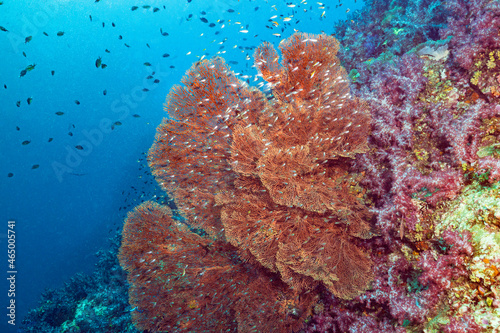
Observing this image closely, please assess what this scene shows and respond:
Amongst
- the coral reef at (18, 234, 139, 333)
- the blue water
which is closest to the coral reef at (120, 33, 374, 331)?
the coral reef at (18, 234, 139, 333)

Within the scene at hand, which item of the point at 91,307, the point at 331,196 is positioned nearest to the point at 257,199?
the point at 331,196

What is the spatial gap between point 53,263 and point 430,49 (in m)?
55.4

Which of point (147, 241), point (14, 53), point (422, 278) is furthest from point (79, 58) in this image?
point (422, 278)

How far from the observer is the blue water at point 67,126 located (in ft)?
142

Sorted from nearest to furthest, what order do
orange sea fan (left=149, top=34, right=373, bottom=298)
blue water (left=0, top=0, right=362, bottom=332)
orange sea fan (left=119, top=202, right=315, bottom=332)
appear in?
orange sea fan (left=149, top=34, right=373, bottom=298)
orange sea fan (left=119, top=202, right=315, bottom=332)
blue water (left=0, top=0, right=362, bottom=332)

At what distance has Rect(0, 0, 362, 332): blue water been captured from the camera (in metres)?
43.4

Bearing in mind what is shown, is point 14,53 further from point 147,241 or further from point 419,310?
point 419,310

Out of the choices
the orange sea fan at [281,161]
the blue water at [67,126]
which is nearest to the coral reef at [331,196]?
the orange sea fan at [281,161]

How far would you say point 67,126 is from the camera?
189ft

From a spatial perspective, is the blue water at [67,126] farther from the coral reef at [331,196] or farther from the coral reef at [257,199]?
the coral reef at [331,196]

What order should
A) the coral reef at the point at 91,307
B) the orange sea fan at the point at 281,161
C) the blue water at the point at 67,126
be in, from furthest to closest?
the blue water at the point at 67,126
the coral reef at the point at 91,307
the orange sea fan at the point at 281,161

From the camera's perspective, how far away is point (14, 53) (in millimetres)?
52719

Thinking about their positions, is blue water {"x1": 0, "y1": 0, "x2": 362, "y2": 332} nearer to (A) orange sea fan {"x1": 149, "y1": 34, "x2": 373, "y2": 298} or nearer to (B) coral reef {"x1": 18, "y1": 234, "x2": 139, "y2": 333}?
(B) coral reef {"x1": 18, "y1": 234, "x2": 139, "y2": 333}

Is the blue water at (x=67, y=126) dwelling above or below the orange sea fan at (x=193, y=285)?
above
